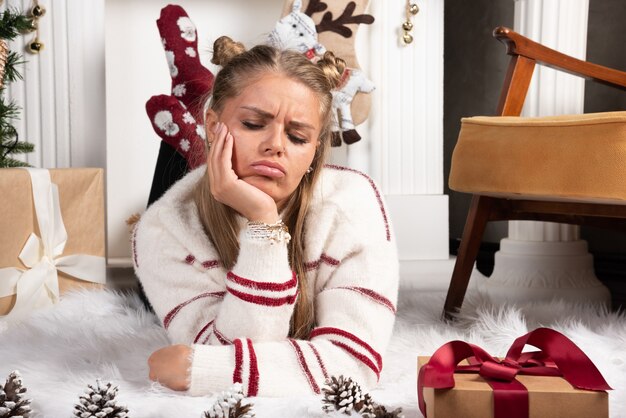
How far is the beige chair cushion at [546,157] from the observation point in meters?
1.25

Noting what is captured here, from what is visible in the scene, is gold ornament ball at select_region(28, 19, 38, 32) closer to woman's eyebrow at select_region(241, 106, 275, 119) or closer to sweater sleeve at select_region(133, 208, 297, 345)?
sweater sleeve at select_region(133, 208, 297, 345)

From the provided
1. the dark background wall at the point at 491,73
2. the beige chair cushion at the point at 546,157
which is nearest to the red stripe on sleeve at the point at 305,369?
the beige chair cushion at the point at 546,157

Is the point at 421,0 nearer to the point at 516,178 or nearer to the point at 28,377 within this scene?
the point at 516,178

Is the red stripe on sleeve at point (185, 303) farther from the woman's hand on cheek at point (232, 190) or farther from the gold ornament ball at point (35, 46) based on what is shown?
the gold ornament ball at point (35, 46)

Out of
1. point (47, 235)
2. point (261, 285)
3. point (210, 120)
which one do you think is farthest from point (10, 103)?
point (261, 285)

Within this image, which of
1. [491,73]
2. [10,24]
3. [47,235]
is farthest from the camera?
[491,73]

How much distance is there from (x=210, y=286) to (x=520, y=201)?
80 cm

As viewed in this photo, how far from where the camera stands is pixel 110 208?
230 centimetres

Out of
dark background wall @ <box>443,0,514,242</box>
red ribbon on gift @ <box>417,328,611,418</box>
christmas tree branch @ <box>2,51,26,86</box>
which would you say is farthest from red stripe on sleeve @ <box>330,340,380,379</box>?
dark background wall @ <box>443,0,514,242</box>

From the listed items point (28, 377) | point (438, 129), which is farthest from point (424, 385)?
point (438, 129)

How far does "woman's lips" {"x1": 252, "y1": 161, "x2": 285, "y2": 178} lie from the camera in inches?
39.9

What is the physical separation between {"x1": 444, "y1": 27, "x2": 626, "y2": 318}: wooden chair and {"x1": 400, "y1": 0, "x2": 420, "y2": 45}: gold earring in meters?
0.59

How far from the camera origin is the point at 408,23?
6.98 ft

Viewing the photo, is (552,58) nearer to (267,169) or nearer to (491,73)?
(267,169)
